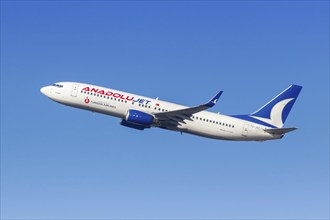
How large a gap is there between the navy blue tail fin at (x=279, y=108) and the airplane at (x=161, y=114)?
87cm

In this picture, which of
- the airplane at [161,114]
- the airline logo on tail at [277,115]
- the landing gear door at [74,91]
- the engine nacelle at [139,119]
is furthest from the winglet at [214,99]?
the landing gear door at [74,91]

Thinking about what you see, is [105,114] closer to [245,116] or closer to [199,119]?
[199,119]

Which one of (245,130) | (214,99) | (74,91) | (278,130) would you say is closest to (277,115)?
(278,130)

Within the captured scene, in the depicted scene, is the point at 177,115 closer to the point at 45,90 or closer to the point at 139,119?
the point at 139,119

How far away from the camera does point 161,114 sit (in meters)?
89.4

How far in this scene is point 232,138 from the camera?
93625 millimetres

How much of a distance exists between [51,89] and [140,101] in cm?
1361

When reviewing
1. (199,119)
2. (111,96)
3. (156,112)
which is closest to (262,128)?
(199,119)

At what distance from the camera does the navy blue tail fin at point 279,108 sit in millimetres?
97438

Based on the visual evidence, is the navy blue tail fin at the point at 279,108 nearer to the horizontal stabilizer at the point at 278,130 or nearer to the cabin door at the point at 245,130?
the horizontal stabilizer at the point at 278,130

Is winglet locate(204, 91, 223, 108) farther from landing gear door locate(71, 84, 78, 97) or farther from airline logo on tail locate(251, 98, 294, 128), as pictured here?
landing gear door locate(71, 84, 78, 97)

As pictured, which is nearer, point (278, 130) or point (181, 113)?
point (181, 113)

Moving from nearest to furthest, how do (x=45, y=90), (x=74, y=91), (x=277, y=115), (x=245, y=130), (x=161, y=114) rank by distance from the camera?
(x=161, y=114), (x=74, y=91), (x=245, y=130), (x=45, y=90), (x=277, y=115)

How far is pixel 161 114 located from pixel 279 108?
20.6 m
